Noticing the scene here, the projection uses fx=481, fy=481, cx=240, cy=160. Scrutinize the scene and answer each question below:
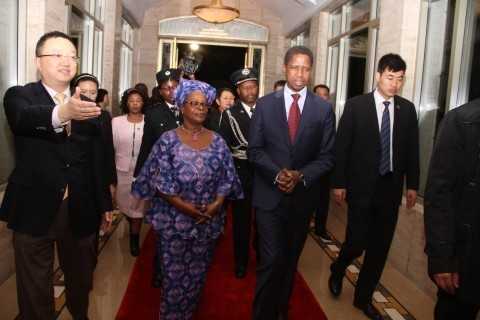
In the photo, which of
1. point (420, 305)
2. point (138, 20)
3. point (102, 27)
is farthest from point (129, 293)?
point (138, 20)

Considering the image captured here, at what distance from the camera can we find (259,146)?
9.58 ft

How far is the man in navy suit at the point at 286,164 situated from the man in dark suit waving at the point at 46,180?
98 cm

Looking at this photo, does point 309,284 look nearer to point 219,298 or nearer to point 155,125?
point 219,298

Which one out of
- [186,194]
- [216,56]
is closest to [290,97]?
[186,194]

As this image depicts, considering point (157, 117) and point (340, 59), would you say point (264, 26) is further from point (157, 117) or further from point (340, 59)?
point (157, 117)

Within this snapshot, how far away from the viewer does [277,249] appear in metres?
2.85

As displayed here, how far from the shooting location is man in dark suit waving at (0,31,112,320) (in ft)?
7.38

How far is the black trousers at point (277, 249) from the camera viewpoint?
284 centimetres

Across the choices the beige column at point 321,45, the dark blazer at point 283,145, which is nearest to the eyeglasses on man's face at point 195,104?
the dark blazer at point 283,145

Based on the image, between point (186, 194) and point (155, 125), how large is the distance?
126 centimetres

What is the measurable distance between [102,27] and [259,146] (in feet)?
17.9

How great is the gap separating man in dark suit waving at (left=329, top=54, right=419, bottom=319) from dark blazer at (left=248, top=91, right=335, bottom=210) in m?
0.44

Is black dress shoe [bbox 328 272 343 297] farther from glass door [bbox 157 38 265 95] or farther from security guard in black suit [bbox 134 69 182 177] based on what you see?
glass door [bbox 157 38 265 95]

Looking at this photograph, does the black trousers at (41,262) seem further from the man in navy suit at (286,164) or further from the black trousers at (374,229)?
the black trousers at (374,229)
